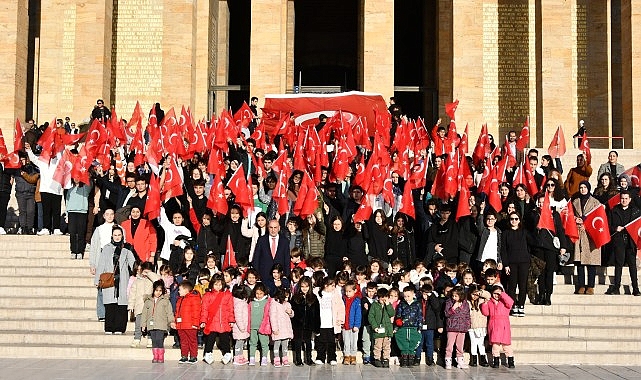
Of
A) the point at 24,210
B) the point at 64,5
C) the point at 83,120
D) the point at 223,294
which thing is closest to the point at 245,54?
the point at 64,5

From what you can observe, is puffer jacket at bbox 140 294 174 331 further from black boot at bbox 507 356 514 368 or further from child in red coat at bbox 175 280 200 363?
black boot at bbox 507 356 514 368

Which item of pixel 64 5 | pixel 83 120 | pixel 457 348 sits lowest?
pixel 457 348

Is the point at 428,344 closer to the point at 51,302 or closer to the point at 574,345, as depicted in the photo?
the point at 574,345

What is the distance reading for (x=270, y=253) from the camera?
14.0 m

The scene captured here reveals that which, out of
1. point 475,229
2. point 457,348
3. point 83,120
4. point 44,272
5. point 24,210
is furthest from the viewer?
point 83,120

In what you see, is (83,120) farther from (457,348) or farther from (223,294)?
(457,348)

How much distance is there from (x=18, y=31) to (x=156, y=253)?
1399 cm

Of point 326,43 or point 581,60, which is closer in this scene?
point 581,60

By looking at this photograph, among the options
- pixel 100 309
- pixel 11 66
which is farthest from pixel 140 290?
pixel 11 66

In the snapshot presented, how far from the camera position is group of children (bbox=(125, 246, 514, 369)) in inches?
508

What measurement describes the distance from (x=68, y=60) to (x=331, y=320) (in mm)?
20118

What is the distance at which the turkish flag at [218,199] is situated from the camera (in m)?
15.2

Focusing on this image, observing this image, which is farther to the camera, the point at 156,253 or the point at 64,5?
the point at 64,5

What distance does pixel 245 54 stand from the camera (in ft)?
115
